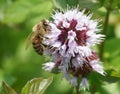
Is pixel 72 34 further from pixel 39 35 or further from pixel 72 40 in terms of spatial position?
pixel 39 35

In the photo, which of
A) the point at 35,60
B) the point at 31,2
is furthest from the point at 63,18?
the point at 35,60

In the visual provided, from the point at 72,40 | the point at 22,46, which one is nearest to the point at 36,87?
the point at 72,40

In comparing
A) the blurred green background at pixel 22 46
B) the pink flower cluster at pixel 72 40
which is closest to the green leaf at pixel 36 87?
the pink flower cluster at pixel 72 40

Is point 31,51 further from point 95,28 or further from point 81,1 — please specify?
point 95,28

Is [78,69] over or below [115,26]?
below

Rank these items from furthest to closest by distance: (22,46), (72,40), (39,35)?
(22,46)
(39,35)
(72,40)

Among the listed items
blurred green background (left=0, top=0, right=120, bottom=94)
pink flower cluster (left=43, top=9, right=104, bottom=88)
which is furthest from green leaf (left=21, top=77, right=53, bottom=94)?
blurred green background (left=0, top=0, right=120, bottom=94)

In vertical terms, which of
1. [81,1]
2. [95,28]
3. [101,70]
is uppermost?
[81,1]

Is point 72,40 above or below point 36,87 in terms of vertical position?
above
